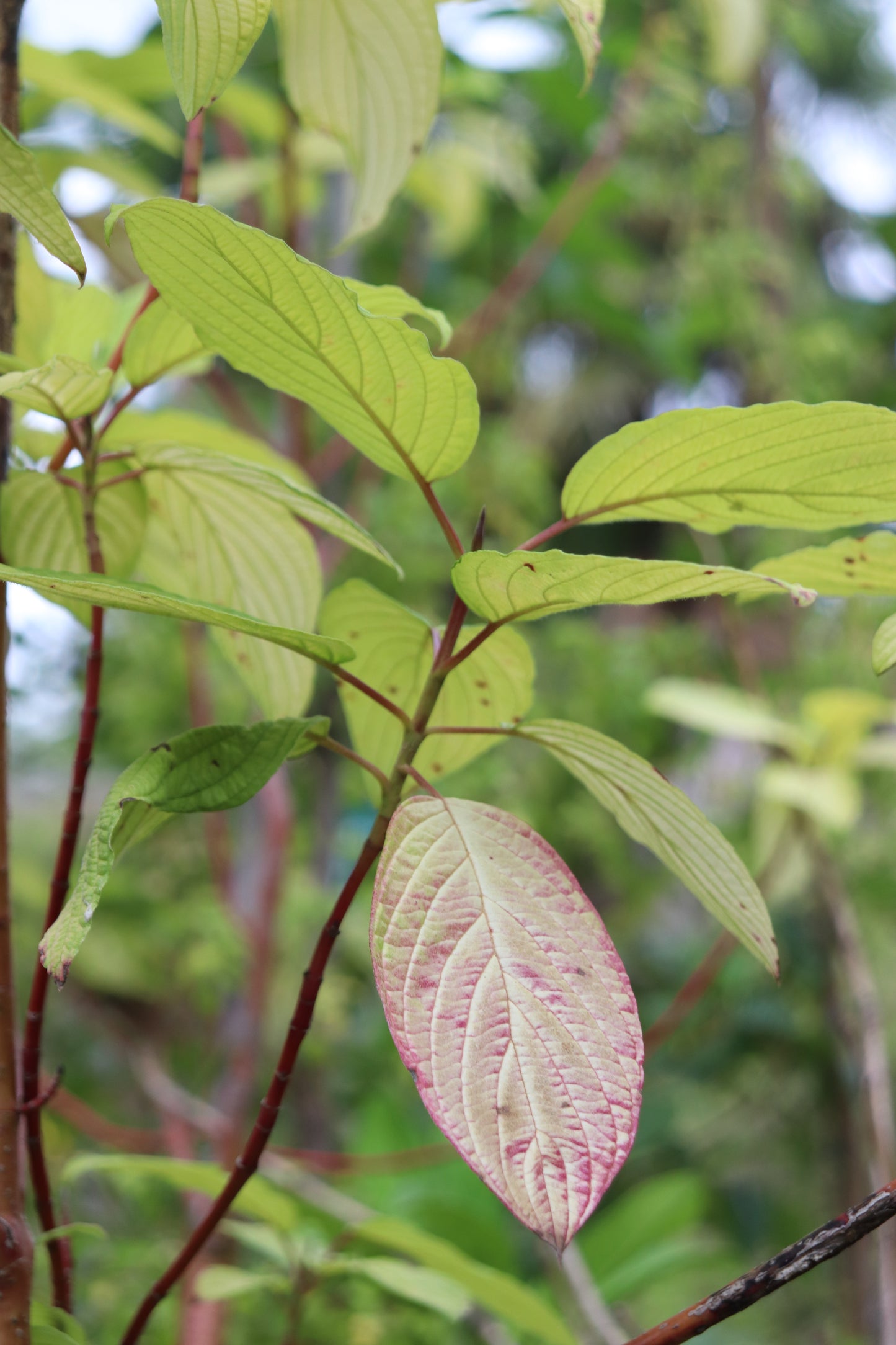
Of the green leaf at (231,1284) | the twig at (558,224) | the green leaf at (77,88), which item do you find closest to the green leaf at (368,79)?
the green leaf at (77,88)

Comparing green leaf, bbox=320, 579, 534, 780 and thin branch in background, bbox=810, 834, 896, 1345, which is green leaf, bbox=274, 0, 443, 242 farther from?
thin branch in background, bbox=810, 834, 896, 1345

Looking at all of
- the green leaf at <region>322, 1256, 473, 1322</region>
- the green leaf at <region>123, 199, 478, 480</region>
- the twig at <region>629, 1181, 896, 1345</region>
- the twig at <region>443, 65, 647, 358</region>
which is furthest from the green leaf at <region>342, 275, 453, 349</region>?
the twig at <region>443, 65, 647, 358</region>

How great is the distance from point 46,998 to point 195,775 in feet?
0.26

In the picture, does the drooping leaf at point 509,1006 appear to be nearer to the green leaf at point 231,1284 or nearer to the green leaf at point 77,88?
the green leaf at point 231,1284

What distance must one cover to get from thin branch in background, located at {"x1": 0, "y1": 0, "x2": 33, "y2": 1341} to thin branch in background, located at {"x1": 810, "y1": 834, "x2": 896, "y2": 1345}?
1.14 ft

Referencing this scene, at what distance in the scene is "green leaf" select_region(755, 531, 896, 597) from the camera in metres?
0.23

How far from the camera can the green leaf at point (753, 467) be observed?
0.20 m

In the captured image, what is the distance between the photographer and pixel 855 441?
20 cm

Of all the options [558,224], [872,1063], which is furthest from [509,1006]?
[558,224]

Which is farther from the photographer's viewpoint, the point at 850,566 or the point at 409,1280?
the point at 409,1280

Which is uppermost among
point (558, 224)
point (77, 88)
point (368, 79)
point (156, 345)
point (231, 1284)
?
point (558, 224)

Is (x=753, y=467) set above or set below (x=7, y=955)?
above

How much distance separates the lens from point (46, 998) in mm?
248

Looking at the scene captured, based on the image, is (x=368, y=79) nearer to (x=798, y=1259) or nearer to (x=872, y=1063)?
(x=798, y=1259)
